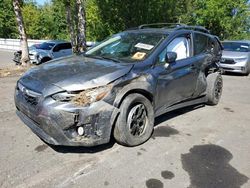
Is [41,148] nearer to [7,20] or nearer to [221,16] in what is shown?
[221,16]

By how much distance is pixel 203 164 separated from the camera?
3553mm

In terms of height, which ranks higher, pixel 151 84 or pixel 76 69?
pixel 76 69

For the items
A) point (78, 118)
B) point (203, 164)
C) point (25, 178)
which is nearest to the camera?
point (25, 178)

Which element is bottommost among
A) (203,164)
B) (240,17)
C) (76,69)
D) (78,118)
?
(203,164)

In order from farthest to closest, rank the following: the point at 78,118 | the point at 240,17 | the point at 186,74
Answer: the point at 240,17 → the point at 186,74 → the point at 78,118

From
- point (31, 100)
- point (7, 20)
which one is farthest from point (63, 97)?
point (7, 20)

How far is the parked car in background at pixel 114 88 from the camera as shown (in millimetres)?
3350

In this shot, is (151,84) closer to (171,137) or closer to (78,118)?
(171,137)

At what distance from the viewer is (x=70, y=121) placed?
3307mm

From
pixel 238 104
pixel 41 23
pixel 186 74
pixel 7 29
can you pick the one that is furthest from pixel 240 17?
pixel 7 29

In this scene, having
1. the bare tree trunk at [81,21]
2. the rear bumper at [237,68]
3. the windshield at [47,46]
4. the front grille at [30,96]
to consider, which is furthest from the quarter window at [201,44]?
the windshield at [47,46]

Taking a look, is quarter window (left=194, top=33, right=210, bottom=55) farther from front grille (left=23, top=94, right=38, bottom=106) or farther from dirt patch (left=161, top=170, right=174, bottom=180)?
front grille (left=23, top=94, right=38, bottom=106)

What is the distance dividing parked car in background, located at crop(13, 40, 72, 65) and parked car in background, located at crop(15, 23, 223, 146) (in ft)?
30.5

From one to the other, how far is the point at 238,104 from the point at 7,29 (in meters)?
37.9
